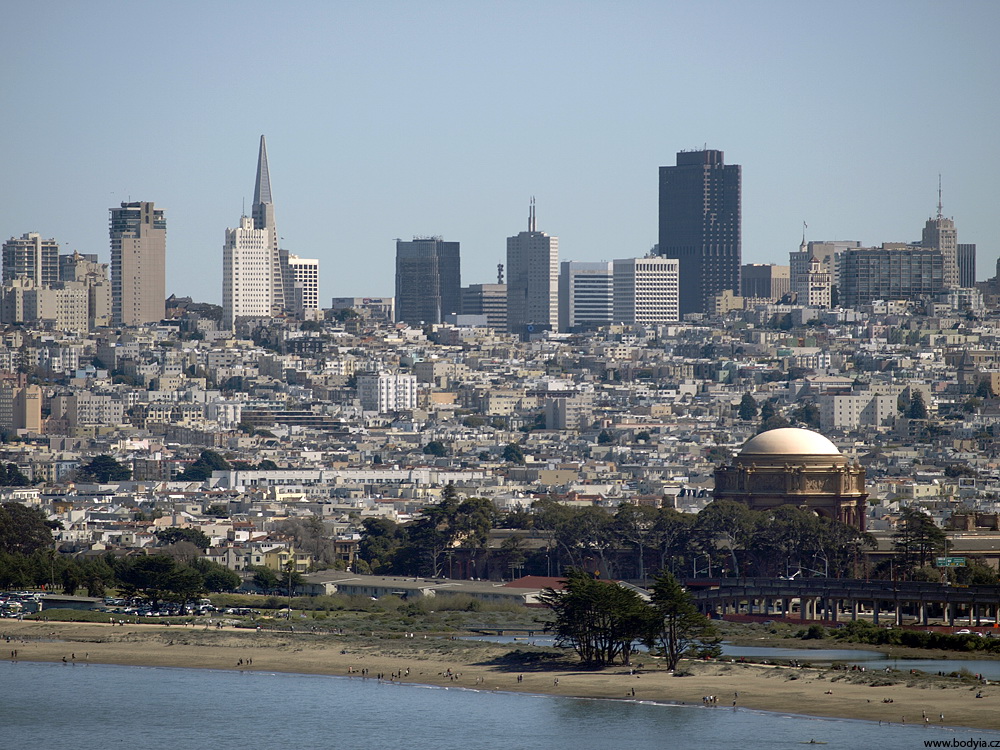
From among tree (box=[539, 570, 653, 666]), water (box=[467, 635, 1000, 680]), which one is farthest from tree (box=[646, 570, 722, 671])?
water (box=[467, 635, 1000, 680])

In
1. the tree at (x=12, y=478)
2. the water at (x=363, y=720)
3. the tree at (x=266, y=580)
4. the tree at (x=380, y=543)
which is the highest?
the tree at (x=12, y=478)

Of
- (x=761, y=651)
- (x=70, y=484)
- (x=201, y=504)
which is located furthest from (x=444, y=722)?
(x=70, y=484)

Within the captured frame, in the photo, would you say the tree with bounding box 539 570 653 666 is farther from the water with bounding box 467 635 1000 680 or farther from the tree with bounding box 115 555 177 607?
the tree with bounding box 115 555 177 607

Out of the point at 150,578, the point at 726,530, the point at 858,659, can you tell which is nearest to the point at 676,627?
the point at 858,659

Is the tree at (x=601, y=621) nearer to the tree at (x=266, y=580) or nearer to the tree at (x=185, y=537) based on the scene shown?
the tree at (x=266, y=580)

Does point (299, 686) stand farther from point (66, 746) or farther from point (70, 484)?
point (70, 484)

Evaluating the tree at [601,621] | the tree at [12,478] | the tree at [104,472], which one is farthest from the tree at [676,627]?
the tree at [104,472]
